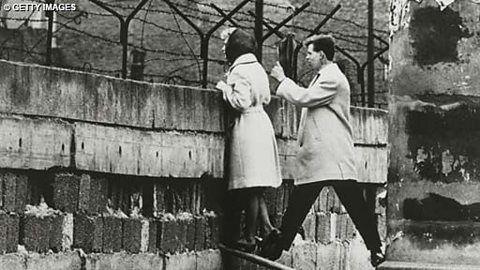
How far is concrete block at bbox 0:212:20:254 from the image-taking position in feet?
23.6

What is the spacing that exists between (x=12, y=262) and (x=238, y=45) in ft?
9.61

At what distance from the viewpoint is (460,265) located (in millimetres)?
5828

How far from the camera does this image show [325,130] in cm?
934

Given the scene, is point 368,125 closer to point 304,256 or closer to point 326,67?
point 304,256

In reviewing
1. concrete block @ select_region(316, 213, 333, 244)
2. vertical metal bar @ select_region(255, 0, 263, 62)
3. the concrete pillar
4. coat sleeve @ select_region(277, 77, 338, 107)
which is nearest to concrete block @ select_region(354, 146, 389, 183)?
concrete block @ select_region(316, 213, 333, 244)

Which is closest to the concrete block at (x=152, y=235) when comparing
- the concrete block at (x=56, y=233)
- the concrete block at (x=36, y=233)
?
the concrete block at (x=56, y=233)

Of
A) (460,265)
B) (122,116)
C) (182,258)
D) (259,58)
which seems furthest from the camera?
(259,58)

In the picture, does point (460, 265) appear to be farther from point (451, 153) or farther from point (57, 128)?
point (57, 128)

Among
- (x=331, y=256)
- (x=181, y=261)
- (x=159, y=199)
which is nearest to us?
(x=159, y=199)

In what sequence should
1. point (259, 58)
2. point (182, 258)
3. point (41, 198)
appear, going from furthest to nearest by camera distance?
point (259, 58) < point (182, 258) < point (41, 198)

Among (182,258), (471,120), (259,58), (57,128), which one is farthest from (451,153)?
(259,58)

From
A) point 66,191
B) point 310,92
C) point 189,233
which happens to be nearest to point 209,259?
point 189,233

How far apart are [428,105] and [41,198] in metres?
2.72

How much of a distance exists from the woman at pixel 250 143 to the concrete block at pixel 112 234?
131 centimetres
